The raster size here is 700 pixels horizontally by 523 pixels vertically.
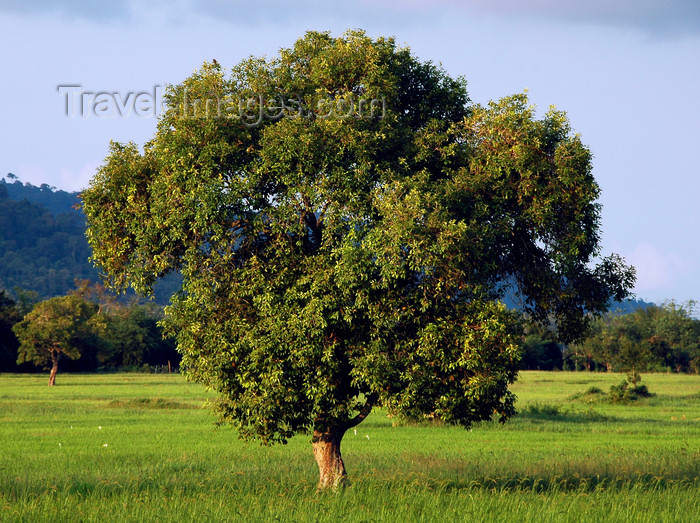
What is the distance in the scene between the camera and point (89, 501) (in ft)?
58.4

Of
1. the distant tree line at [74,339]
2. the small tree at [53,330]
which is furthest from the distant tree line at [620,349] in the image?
the small tree at [53,330]

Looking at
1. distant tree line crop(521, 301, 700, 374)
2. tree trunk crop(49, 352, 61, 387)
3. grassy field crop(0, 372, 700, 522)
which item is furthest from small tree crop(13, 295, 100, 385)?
distant tree line crop(521, 301, 700, 374)

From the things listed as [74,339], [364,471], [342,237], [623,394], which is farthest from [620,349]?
[342,237]

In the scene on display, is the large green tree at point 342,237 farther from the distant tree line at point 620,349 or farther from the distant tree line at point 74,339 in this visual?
the distant tree line at point 620,349

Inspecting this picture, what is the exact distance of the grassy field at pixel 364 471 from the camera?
16234mm

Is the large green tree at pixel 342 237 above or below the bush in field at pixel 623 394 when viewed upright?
above

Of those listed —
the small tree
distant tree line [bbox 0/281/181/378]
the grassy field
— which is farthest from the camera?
distant tree line [bbox 0/281/181/378]

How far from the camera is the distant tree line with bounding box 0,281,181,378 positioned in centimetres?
8962

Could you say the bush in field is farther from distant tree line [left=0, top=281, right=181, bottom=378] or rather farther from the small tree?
the small tree

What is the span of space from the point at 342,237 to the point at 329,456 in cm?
586

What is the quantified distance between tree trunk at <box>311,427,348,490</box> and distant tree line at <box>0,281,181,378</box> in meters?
72.3

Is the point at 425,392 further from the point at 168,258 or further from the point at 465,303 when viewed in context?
the point at 168,258

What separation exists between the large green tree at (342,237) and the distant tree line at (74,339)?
238 feet

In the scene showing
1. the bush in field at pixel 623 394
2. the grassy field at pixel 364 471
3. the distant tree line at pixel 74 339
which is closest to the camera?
the grassy field at pixel 364 471
